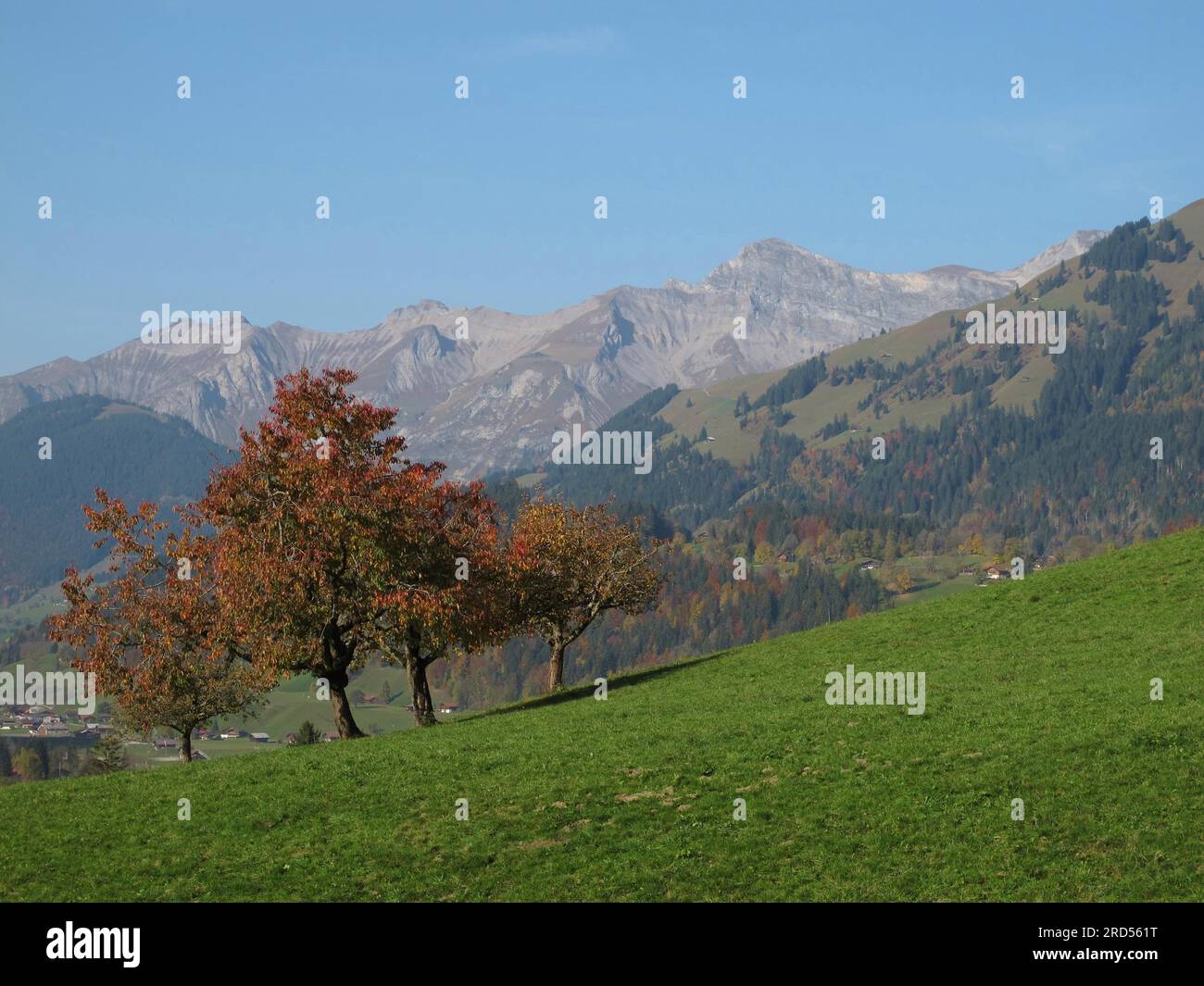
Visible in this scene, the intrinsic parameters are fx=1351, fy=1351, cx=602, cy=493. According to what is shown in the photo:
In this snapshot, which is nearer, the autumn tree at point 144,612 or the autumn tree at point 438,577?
the autumn tree at point 438,577

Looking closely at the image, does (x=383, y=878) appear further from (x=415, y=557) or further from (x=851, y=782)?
(x=415, y=557)

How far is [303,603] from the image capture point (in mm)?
57719

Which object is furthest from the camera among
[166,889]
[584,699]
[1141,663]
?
[584,699]

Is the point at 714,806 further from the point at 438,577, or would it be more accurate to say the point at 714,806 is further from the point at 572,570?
the point at 572,570

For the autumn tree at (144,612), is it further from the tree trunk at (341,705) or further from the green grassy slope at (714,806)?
the green grassy slope at (714,806)

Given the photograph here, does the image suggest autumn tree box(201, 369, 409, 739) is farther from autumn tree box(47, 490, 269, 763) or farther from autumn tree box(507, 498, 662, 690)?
autumn tree box(507, 498, 662, 690)

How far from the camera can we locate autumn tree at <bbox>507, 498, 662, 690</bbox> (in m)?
72.8

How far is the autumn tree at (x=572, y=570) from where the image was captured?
239 ft

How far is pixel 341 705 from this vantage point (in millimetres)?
62156

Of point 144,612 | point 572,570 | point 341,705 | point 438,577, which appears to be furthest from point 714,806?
point 572,570

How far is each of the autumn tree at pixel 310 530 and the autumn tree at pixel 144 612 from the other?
2137 mm

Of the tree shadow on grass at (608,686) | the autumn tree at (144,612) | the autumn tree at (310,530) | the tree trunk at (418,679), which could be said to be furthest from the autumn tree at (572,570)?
the autumn tree at (144,612)
